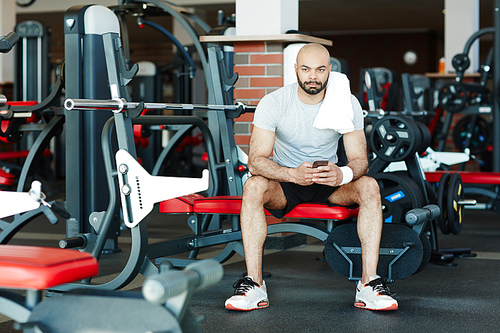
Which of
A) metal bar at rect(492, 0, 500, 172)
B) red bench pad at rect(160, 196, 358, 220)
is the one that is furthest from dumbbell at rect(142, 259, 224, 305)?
metal bar at rect(492, 0, 500, 172)

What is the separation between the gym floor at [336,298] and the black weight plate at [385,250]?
14 centimetres

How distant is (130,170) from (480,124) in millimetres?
4891

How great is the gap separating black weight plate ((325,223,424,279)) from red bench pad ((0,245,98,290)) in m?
1.19

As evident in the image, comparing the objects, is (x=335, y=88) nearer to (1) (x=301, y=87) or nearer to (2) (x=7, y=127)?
(1) (x=301, y=87)

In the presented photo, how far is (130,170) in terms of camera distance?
2.26 meters

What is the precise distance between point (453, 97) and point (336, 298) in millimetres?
3702

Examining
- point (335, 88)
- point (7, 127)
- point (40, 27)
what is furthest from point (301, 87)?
point (40, 27)

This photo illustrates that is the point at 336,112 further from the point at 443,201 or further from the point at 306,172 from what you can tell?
the point at 443,201

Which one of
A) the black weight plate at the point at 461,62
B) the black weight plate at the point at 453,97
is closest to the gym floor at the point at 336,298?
the black weight plate at the point at 453,97

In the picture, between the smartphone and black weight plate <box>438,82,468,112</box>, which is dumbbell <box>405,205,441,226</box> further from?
black weight plate <box>438,82,468,112</box>

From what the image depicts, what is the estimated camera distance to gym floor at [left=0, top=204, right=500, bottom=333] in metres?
2.15

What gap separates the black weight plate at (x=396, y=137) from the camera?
299 centimetres

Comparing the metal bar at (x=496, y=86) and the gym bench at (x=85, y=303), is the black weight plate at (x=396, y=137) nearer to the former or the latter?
the gym bench at (x=85, y=303)

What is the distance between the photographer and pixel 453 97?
18.8 ft
